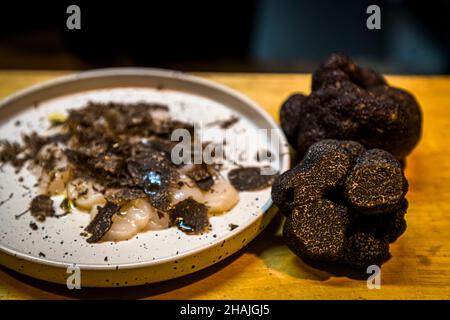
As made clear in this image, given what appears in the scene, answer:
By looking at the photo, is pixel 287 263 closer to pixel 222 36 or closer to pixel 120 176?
pixel 120 176

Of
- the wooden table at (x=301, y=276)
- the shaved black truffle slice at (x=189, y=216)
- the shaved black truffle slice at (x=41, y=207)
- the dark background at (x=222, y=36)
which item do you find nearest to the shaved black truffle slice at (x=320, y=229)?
the wooden table at (x=301, y=276)

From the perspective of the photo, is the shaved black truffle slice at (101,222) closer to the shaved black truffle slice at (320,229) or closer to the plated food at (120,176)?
the plated food at (120,176)

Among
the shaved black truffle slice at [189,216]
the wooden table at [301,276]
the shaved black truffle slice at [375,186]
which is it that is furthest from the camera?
the shaved black truffle slice at [189,216]

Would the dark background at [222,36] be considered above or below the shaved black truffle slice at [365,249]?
above

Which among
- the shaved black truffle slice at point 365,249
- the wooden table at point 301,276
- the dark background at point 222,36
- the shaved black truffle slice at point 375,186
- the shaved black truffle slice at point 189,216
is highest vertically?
the dark background at point 222,36

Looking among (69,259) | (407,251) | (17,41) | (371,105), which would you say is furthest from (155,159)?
(17,41)

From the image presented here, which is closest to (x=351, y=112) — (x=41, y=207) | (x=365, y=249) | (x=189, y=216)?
(x=365, y=249)
